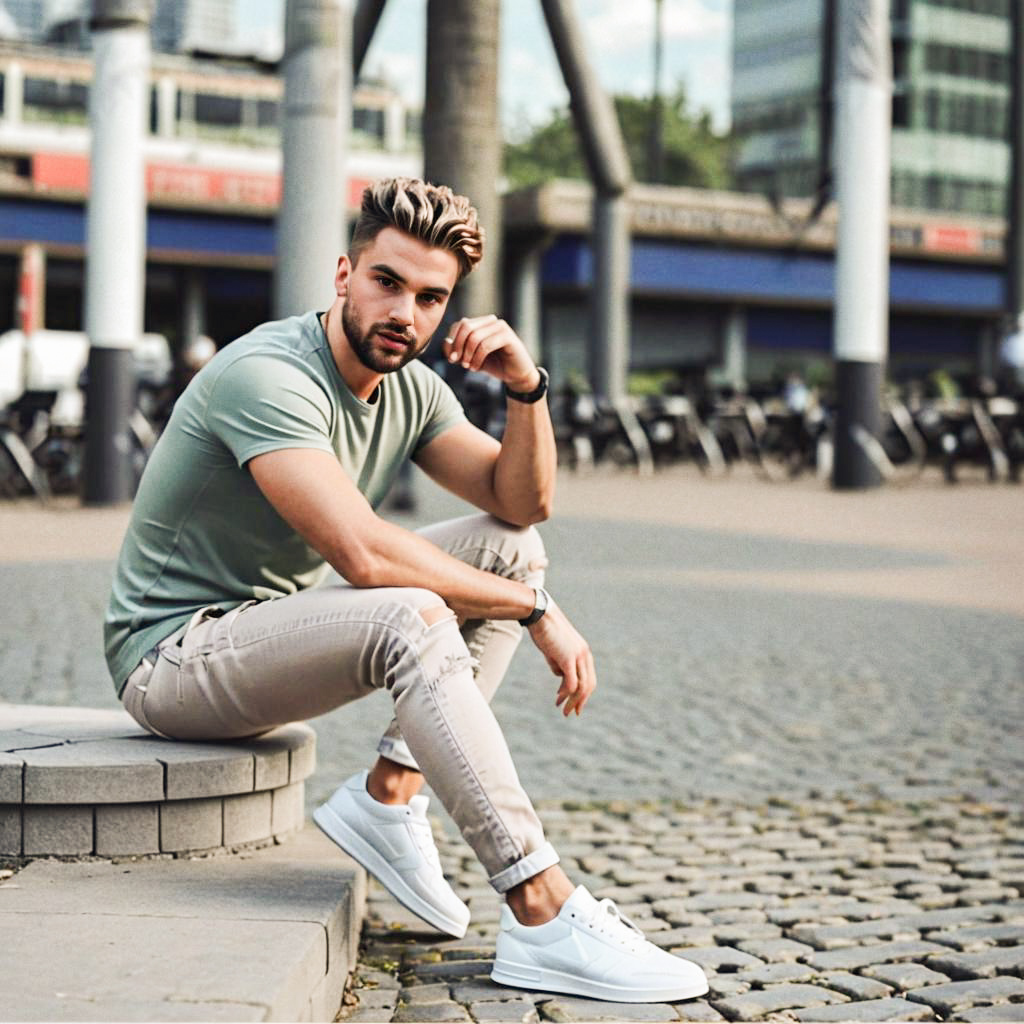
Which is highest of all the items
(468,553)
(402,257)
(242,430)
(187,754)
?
(402,257)

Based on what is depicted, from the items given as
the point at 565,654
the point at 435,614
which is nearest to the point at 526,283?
the point at 565,654

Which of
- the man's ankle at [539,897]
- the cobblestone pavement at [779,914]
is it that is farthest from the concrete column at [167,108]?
the man's ankle at [539,897]

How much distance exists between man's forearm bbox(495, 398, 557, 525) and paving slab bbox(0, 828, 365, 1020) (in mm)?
833

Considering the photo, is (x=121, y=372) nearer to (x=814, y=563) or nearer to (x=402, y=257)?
(x=814, y=563)

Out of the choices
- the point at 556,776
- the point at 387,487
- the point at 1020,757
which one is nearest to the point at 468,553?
the point at 387,487

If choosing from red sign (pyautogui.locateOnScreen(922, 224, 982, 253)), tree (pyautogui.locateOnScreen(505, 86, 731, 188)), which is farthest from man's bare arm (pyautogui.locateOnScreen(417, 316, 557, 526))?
tree (pyautogui.locateOnScreen(505, 86, 731, 188))

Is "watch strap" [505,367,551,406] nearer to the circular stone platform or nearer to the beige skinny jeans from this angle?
the beige skinny jeans

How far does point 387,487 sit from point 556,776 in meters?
2.00

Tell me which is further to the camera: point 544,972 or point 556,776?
point 556,776

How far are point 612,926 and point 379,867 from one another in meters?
0.57

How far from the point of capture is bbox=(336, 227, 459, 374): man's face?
3.42 m

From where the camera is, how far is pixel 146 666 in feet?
11.6

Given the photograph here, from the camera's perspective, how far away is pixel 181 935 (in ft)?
9.41

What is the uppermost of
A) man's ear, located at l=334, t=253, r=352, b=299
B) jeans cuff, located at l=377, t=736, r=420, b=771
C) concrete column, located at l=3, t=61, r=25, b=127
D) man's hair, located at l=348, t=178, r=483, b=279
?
concrete column, located at l=3, t=61, r=25, b=127
